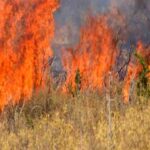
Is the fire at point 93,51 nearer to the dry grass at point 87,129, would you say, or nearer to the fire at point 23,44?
the fire at point 23,44

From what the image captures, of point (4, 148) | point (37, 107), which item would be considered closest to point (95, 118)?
point (4, 148)

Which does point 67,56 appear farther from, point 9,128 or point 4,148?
point 4,148

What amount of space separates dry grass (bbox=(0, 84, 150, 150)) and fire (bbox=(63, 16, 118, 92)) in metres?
12.8

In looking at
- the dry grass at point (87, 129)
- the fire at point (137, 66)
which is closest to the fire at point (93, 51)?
the fire at point (137, 66)

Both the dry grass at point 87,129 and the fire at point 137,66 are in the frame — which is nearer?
the dry grass at point 87,129

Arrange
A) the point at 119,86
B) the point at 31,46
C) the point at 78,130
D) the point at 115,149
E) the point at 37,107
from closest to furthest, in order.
A: the point at 115,149 < the point at 78,130 < the point at 119,86 < the point at 37,107 < the point at 31,46

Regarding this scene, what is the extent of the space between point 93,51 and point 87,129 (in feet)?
69.3

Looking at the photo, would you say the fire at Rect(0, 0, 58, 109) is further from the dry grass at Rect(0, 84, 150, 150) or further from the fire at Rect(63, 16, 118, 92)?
the dry grass at Rect(0, 84, 150, 150)

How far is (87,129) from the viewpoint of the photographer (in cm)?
1071

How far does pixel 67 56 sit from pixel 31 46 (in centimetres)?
236

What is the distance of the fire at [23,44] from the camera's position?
24.8 meters

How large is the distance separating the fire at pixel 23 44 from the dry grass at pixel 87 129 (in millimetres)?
10100

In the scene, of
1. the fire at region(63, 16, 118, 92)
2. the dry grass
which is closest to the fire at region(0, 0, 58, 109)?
the fire at region(63, 16, 118, 92)

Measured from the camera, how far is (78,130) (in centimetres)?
1068
